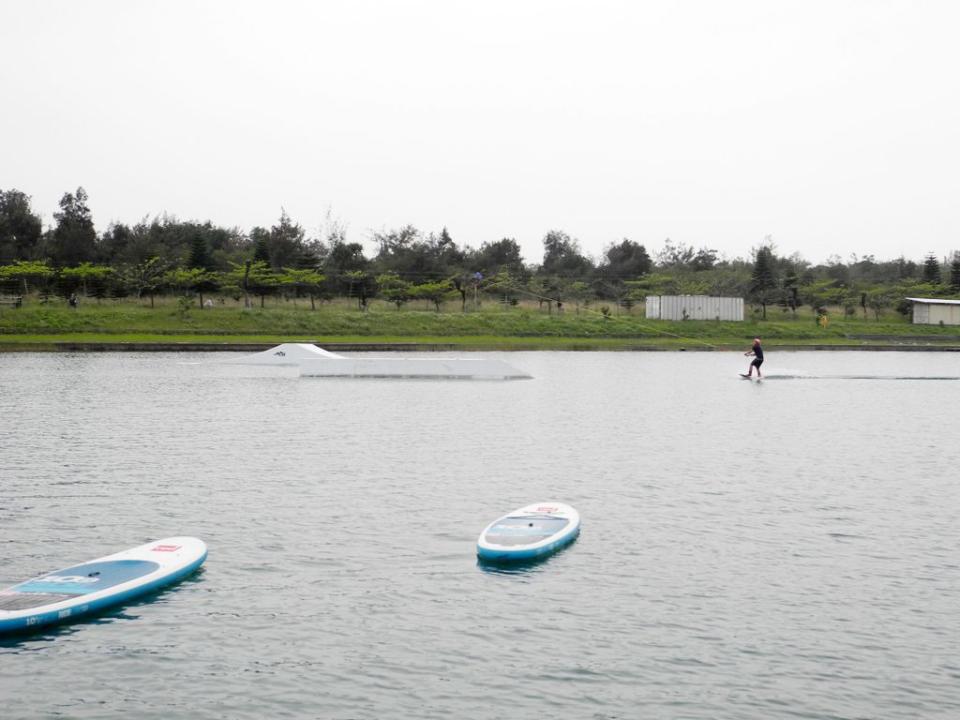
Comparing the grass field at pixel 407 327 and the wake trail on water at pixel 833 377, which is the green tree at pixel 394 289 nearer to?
the grass field at pixel 407 327

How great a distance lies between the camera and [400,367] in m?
55.8

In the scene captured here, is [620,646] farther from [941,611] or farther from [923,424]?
[923,424]

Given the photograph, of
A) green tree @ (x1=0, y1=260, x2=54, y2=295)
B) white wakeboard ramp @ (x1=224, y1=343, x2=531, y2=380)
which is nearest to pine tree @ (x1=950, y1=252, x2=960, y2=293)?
white wakeboard ramp @ (x1=224, y1=343, x2=531, y2=380)

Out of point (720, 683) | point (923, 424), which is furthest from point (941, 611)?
point (923, 424)

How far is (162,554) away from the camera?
16172mm

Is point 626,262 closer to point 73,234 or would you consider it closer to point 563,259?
point 563,259

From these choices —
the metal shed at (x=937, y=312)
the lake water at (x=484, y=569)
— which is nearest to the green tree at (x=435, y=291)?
the metal shed at (x=937, y=312)

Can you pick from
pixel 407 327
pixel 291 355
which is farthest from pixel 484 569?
pixel 407 327

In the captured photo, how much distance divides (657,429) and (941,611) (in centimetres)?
2052

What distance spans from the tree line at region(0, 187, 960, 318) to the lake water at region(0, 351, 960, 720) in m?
61.5

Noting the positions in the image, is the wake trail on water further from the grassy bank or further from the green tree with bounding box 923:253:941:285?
the green tree with bounding box 923:253:941:285

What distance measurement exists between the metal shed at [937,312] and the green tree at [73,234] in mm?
86973

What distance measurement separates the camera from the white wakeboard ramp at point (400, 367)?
55.5m

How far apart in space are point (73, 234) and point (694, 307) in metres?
67.7
